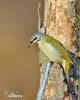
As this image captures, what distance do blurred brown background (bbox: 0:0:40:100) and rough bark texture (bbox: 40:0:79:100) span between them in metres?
2.09

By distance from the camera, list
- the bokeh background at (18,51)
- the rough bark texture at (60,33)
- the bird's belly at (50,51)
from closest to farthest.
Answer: the bird's belly at (50,51) → the rough bark texture at (60,33) → the bokeh background at (18,51)

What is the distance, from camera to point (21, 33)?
19.6 ft

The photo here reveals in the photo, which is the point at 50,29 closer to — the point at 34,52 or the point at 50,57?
the point at 50,57

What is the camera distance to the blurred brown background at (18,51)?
5.28 metres

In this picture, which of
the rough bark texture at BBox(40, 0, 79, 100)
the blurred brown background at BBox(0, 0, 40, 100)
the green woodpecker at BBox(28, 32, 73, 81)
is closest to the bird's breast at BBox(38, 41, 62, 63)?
the green woodpecker at BBox(28, 32, 73, 81)

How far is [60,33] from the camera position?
2834mm

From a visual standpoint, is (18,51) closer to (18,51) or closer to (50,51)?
(18,51)

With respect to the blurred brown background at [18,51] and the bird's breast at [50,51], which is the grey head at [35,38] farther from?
the blurred brown background at [18,51]

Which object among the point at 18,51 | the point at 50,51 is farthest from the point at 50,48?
the point at 18,51

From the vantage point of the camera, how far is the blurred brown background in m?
5.28

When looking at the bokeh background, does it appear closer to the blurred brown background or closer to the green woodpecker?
the blurred brown background

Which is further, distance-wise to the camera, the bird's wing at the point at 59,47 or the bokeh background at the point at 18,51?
the bokeh background at the point at 18,51

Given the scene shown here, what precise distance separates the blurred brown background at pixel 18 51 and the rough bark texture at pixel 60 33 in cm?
209

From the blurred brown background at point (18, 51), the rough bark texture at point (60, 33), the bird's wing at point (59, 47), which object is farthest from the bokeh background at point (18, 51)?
the bird's wing at point (59, 47)
